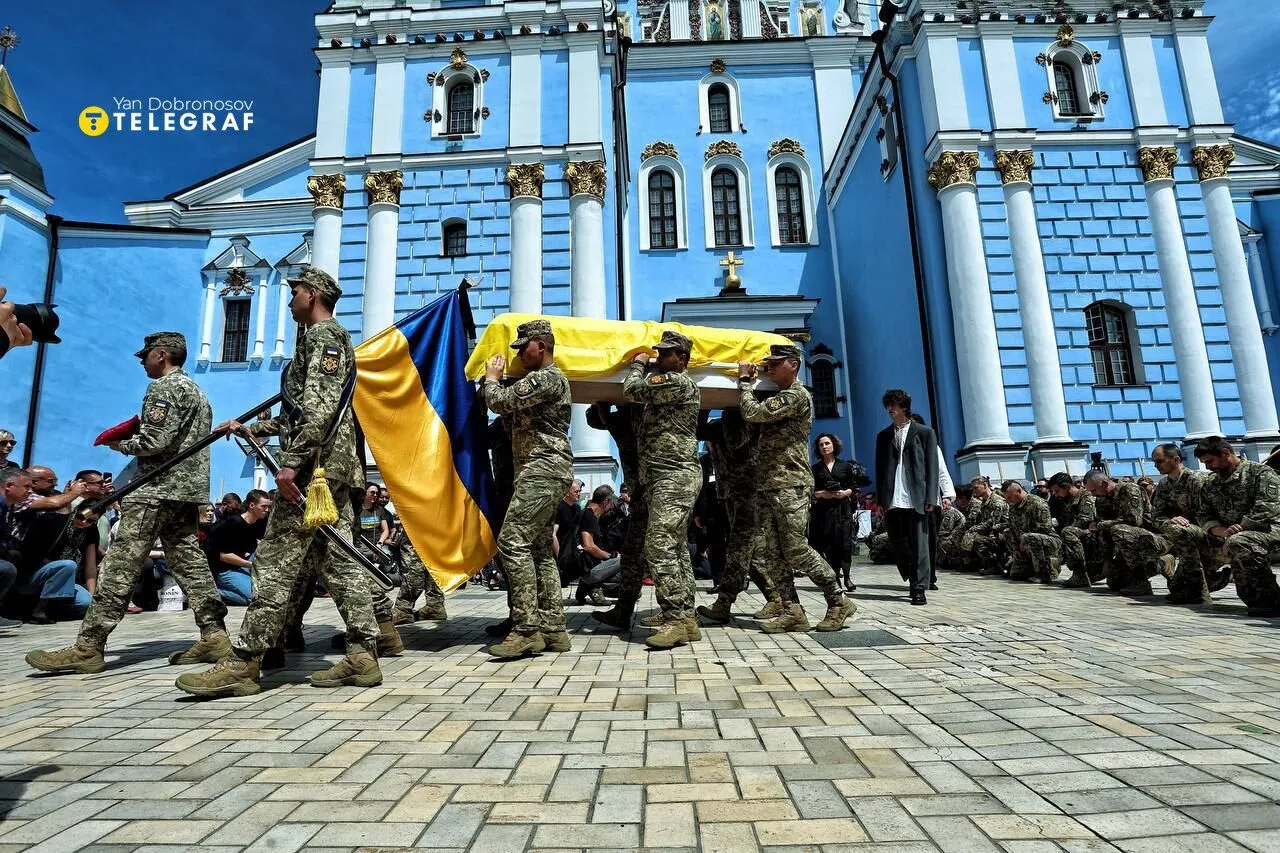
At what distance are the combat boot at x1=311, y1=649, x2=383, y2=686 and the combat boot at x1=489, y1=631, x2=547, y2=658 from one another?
0.85 metres

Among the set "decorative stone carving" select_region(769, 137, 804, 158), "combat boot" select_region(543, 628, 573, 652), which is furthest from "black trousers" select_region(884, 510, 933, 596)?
"decorative stone carving" select_region(769, 137, 804, 158)

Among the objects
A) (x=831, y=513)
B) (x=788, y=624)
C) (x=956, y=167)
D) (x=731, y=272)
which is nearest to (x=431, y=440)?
(x=788, y=624)

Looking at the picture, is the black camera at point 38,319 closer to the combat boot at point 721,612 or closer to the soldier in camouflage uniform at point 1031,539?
the combat boot at point 721,612

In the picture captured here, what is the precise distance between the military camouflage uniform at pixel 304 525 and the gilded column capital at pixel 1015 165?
49.6ft

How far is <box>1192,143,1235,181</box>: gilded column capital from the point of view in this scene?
49.8 feet

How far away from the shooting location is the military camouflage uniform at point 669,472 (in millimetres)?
5027

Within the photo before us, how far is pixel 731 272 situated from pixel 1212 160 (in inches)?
432

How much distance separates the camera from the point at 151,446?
463cm

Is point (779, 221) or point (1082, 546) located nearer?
point (1082, 546)

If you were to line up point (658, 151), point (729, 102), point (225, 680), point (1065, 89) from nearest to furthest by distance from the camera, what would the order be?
point (225, 680)
point (1065, 89)
point (658, 151)
point (729, 102)

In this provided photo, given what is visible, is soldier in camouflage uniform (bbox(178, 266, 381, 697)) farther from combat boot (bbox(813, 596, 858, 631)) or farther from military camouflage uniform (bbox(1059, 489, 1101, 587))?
military camouflage uniform (bbox(1059, 489, 1101, 587))

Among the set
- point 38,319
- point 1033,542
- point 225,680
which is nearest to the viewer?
point 38,319

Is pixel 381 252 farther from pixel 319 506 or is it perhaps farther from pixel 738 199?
pixel 319 506

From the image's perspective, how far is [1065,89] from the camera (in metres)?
16.0
